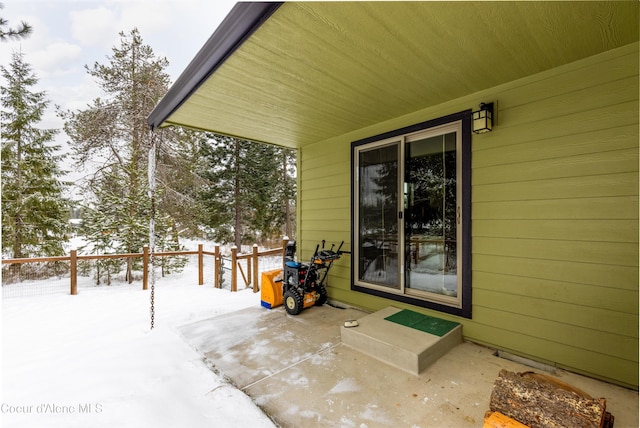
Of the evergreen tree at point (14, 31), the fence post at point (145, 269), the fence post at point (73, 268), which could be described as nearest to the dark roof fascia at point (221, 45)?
the evergreen tree at point (14, 31)

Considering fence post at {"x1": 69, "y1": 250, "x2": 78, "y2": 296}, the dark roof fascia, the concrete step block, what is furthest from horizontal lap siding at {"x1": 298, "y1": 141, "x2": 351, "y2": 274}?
fence post at {"x1": 69, "y1": 250, "x2": 78, "y2": 296}

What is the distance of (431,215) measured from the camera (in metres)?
3.12

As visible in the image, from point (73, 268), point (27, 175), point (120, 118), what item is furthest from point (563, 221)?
point (27, 175)

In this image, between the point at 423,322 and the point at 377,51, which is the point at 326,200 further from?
the point at 377,51

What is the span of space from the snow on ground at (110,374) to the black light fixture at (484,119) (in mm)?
2953

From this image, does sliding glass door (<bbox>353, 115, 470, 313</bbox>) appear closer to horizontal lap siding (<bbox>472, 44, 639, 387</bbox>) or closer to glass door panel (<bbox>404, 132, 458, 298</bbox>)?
glass door panel (<bbox>404, 132, 458, 298</bbox>)

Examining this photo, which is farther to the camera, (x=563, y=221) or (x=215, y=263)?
(x=215, y=263)

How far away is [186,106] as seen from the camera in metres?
2.88

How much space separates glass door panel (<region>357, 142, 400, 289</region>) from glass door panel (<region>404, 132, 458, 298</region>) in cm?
19

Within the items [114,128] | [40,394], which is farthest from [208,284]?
[114,128]

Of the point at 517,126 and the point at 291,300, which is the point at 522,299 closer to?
the point at 517,126

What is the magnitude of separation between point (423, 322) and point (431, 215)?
1156mm

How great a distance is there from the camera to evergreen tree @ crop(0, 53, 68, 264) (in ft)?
22.2

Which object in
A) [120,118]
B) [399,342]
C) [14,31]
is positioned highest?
[120,118]
